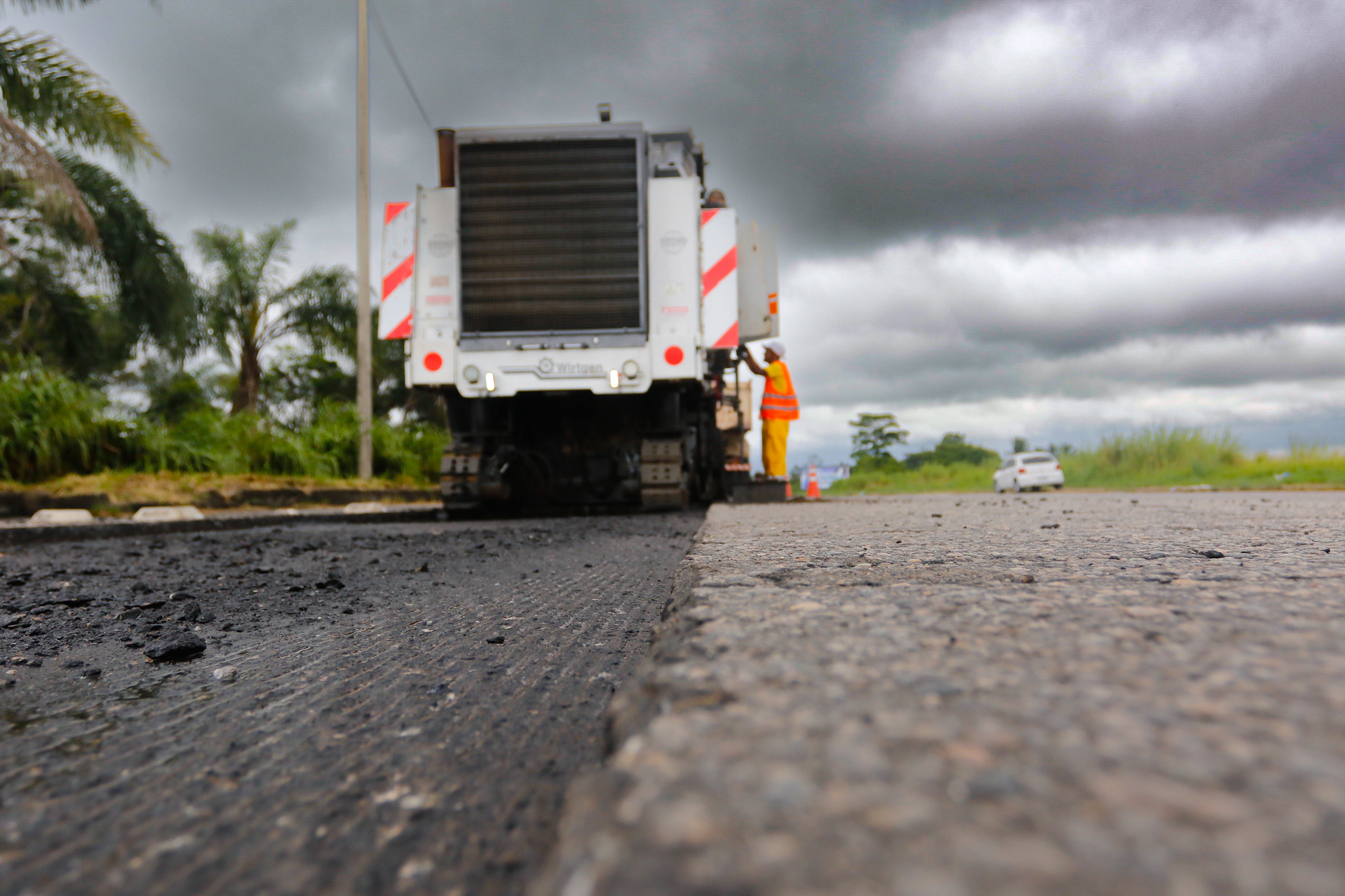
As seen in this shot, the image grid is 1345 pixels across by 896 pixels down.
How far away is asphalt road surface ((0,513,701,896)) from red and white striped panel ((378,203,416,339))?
3.97 meters

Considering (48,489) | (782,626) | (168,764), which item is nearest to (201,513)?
(48,489)

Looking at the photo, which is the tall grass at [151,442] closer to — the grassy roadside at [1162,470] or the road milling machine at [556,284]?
the road milling machine at [556,284]

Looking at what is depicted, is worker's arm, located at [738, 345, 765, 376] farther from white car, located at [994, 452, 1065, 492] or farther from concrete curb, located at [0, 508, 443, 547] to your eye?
white car, located at [994, 452, 1065, 492]

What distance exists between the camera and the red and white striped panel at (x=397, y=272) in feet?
21.7

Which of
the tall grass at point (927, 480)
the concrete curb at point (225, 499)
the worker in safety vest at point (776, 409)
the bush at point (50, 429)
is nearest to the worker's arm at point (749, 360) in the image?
the worker in safety vest at point (776, 409)

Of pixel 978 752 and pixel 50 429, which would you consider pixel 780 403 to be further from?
pixel 978 752

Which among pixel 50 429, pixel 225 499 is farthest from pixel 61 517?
pixel 50 429

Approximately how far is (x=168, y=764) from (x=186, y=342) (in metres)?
15.7

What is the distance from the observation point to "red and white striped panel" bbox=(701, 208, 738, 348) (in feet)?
22.0

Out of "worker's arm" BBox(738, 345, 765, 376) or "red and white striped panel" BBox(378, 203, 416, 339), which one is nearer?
"red and white striped panel" BBox(378, 203, 416, 339)

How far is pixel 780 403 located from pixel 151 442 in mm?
6095

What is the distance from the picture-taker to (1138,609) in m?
1.19

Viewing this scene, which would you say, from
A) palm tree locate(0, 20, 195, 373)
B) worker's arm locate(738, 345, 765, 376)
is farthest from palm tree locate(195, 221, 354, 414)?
worker's arm locate(738, 345, 765, 376)

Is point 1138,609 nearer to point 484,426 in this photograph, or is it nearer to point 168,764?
point 168,764
